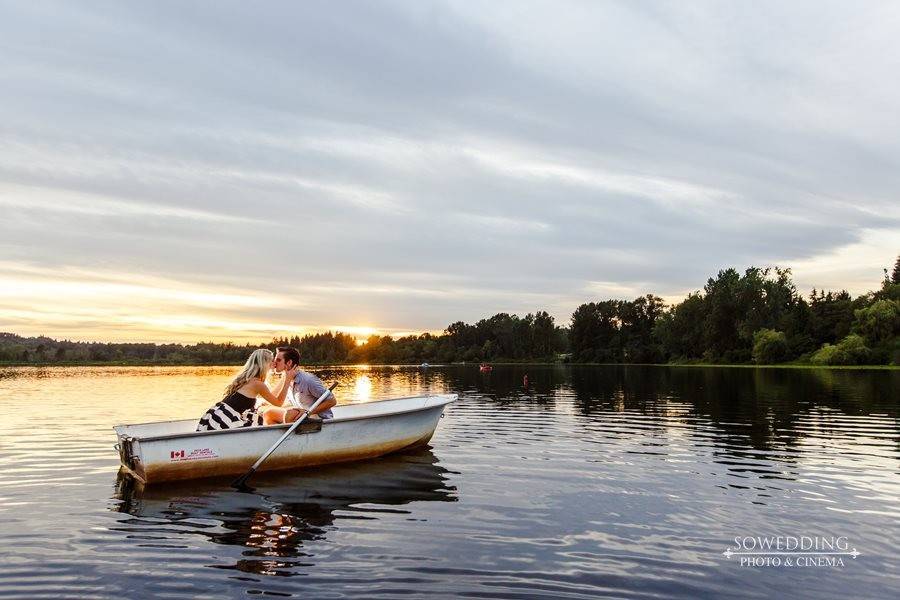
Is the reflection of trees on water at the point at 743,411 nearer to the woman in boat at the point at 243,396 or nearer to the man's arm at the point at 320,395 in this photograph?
the man's arm at the point at 320,395

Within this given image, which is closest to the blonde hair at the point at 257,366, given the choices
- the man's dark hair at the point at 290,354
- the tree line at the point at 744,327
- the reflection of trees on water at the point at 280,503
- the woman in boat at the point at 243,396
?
the woman in boat at the point at 243,396

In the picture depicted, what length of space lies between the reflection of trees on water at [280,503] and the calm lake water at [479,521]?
2.3 inches

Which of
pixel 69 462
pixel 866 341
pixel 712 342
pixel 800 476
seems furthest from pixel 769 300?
pixel 69 462

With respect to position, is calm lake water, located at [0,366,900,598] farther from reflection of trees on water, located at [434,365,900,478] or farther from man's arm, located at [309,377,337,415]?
man's arm, located at [309,377,337,415]

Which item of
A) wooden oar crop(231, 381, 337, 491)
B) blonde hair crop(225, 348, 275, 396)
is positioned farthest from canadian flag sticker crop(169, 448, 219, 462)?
blonde hair crop(225, 348, 275, 396)

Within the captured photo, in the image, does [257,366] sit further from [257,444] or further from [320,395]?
[320,395]

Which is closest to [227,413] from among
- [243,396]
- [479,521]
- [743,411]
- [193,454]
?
[243,396]

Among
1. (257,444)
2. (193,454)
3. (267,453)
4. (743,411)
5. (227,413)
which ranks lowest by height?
(743,411)

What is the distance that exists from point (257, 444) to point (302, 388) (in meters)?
2.04

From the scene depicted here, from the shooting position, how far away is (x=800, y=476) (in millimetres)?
15039

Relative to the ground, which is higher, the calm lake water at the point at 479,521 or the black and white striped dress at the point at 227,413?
the black and white striped dress at the point at 227,413

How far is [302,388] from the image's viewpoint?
1662 cm

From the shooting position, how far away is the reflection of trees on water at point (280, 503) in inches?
398

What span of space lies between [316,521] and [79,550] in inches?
145
